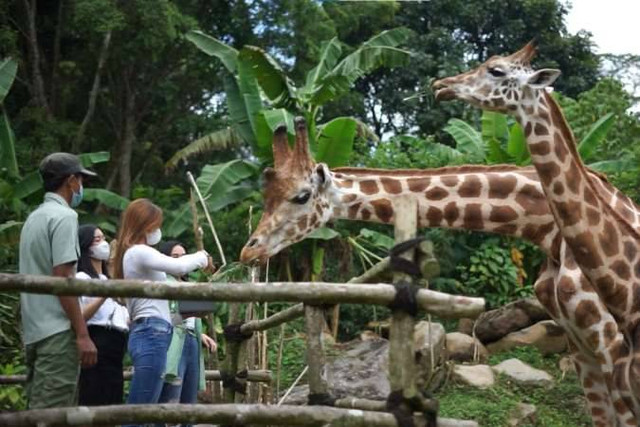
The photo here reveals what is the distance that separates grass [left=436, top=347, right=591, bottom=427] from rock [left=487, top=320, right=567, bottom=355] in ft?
1.80

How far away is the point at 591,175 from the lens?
269 inches

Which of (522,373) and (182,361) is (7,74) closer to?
(522,373)

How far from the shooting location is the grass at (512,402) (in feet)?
35.7

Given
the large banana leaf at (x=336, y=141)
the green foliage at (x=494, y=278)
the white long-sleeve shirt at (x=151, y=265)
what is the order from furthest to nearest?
the green foliage at (x=494, y=278) < the large banana leaf at (x=336, y=141) < the white long-sleeve shirt at (x=151, y=265)

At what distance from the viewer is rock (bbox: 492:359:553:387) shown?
12.1 metres

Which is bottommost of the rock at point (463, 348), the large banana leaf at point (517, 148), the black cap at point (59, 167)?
the rock at point (463, 348)

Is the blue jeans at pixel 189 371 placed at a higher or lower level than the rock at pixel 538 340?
higher

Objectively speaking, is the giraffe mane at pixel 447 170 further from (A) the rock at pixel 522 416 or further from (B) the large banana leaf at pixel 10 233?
(B) the large banana leaf at pixel 10 233

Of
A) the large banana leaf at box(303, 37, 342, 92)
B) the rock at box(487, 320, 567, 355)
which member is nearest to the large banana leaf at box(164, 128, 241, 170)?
the large banana leaf at box(303, 37, 342, 92)

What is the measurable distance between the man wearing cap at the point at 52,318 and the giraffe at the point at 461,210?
2016 mm

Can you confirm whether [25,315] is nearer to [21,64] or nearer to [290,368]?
[290,368]

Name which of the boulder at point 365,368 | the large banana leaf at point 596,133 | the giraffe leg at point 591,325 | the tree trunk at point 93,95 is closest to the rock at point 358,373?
the boulder at point 365,368

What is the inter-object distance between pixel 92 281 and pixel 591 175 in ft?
11.4

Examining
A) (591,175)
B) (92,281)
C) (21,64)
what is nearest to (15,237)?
(21,64)
